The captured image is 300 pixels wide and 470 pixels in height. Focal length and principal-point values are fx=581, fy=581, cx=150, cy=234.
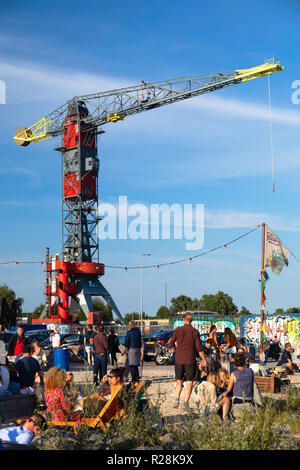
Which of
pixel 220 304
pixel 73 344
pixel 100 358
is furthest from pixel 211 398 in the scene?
pixel 220 304

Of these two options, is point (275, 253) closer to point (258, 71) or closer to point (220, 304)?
point (258, 71)

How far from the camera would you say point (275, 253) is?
50.5 feet

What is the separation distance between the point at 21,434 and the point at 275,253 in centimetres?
986

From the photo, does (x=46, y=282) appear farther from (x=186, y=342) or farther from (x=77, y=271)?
(x=186, y=342)

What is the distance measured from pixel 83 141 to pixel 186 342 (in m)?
58.3

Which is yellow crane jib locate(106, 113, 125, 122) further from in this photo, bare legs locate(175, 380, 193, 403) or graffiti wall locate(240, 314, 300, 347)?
bare legs locate(175, 380, 193, 403)

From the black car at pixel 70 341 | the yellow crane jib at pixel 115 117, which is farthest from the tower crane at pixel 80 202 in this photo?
the black car at pixel 70 341

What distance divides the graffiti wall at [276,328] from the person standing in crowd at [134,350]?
21.8m

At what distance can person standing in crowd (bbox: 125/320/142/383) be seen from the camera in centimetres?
1411

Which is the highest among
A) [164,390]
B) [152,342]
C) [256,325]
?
[152,342]

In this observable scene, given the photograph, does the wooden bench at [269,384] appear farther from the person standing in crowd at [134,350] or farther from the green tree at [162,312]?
the green tree at [162,312]

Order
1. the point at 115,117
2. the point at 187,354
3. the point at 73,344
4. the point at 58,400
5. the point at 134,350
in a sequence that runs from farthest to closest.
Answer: the point at 115,117, the point at 73,344, the point at 134,350, the point at 187,354, the point at 58,400

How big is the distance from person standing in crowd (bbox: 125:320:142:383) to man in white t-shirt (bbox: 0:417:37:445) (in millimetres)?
6852

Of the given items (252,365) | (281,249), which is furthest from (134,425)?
(281,249)
